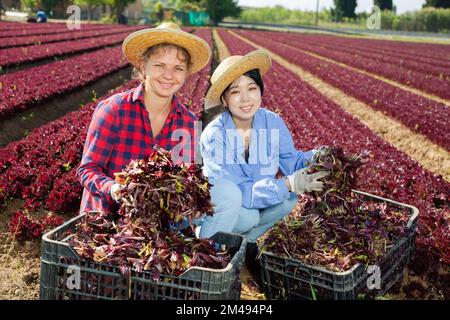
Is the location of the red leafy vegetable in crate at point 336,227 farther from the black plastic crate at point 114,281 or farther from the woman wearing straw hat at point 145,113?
the woman wearing straw hat at point 145,113

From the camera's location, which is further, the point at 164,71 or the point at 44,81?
the point at 44,81

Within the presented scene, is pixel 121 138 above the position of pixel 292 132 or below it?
above

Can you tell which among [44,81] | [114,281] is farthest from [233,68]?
[44,81]

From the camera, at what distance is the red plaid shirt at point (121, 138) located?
313 cm

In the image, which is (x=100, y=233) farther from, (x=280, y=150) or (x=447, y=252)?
(x=447, y=252)

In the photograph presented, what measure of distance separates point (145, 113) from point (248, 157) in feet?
2.78

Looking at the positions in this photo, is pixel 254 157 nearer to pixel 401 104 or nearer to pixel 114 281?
pixel 114 281

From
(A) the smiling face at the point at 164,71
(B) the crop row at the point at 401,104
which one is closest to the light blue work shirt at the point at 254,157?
(A) the smiling face at the point at 164,71

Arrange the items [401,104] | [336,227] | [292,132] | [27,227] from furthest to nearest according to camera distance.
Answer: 1. [401,104]
2. [292,132]
3. [27,227]
4. [336,227]

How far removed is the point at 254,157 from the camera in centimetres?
361

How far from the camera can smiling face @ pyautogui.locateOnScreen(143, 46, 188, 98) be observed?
10.5ft

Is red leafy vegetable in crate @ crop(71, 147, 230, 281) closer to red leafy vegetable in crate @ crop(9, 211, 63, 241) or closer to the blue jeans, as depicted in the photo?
the blue jeans

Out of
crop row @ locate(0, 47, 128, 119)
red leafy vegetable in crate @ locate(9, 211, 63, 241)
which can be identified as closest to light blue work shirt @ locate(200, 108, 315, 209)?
red leafy vegetable in crate @ locate(9, 211, 63, 241)

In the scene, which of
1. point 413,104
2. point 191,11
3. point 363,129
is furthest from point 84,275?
point 191,11
